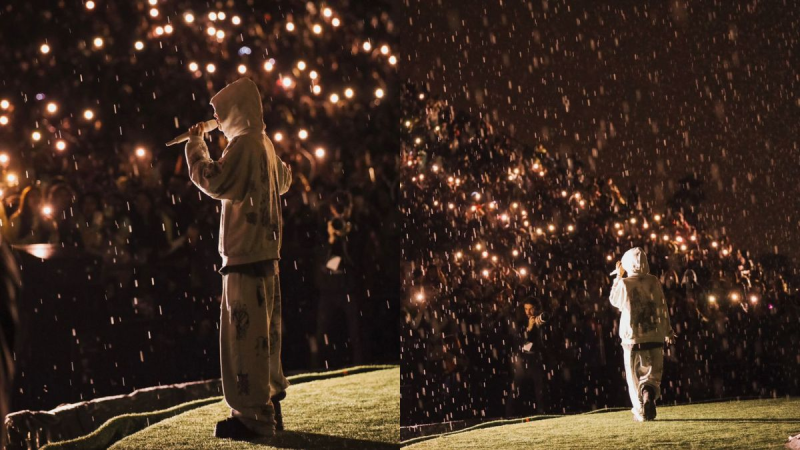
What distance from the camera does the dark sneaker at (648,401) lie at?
21.0ft

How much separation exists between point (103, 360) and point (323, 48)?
2.65 metres

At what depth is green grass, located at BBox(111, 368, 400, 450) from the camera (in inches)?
121

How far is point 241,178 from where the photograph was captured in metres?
3.12

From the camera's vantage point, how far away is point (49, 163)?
4848 mm

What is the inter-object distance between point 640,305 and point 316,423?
3830 millimetres

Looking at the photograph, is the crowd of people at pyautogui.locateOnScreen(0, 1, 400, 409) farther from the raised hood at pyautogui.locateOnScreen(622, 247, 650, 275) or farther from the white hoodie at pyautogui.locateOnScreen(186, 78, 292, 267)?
the raised hood at pyautogui.locateOnScreen(622, 247, 650, 275)

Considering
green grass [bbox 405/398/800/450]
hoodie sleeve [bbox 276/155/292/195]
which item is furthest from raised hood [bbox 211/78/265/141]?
green grass [bbox 405/398/800/450]

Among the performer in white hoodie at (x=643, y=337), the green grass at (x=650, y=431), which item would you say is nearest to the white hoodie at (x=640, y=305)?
the performer in white hoodie at (x=643, y=337)

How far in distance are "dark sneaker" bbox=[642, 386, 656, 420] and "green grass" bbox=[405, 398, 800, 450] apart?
0.09 m

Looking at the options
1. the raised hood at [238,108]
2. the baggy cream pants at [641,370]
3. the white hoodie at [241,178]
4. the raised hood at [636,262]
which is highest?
the raised hood at [238,108]

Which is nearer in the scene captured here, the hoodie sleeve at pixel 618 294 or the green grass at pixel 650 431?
the green grass at pixel 650 431

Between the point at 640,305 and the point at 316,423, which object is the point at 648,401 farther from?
the point at 316,423

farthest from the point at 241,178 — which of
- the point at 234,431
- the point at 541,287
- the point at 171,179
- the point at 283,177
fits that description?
the point at 541,287

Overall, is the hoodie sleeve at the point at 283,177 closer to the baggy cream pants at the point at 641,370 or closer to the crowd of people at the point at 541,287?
the crowd of people at the point at 541,287
